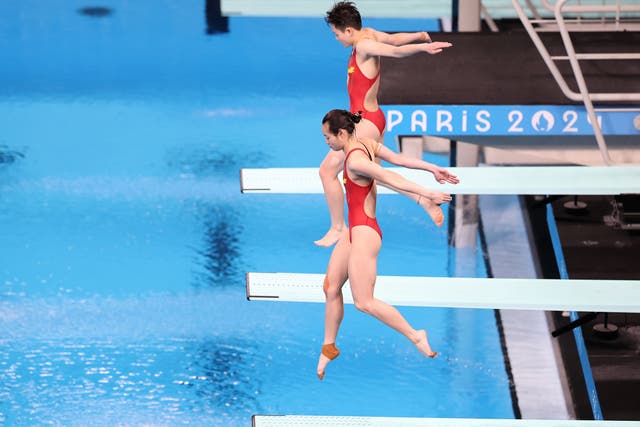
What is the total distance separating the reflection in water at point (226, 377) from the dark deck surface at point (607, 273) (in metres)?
2.51

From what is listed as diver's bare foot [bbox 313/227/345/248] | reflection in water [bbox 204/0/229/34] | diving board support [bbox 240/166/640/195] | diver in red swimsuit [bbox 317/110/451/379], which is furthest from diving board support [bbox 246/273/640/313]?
reflection in water [bbox 204/0/229/34]

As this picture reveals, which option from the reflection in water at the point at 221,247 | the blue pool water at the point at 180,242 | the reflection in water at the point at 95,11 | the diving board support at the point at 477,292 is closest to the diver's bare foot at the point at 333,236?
the diving board support at the point at 477,292

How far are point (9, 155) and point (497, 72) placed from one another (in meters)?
6.22

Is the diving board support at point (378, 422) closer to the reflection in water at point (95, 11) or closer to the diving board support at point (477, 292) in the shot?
the diving board support at point (477, 292)

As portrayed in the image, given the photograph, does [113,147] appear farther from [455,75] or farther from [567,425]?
[567,425]

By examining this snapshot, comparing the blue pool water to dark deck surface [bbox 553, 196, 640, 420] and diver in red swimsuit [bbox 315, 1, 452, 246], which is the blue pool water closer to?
dark deck surface [bbox 553, 196, 640, 420]

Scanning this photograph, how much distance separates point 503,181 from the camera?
805cm

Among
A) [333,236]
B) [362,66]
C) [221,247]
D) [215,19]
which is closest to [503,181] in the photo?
[333,236]

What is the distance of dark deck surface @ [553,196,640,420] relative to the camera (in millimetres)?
8695

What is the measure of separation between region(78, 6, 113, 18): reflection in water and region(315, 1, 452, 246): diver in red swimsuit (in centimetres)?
1122

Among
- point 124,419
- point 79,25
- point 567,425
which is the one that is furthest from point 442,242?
point 79,25

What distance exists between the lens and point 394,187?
20.3ft

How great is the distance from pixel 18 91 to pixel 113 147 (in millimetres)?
2166

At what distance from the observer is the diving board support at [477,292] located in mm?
7371
